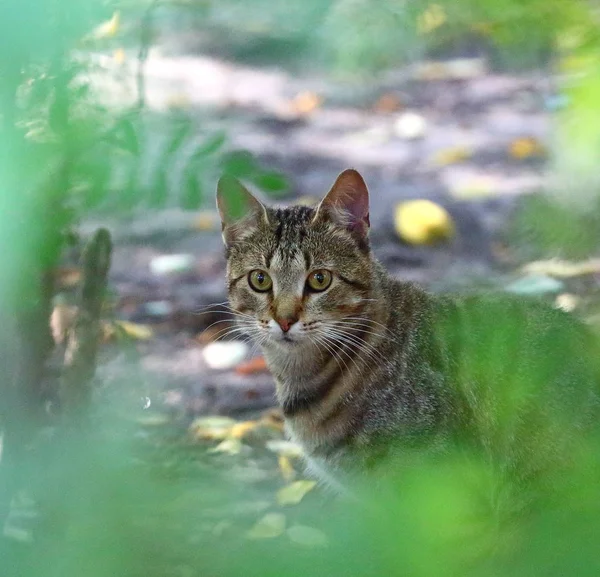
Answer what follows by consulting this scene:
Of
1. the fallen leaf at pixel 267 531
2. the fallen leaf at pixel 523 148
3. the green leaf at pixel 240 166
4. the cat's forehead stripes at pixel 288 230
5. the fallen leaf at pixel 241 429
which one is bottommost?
the fallen leaf at pixel 241 429

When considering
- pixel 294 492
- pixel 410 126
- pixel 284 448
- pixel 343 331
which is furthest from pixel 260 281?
pixel 410 126

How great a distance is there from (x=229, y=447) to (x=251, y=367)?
0.45m

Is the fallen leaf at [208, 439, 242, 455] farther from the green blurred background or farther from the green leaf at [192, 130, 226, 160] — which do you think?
the green leaf at [192, 130, 226, 160]

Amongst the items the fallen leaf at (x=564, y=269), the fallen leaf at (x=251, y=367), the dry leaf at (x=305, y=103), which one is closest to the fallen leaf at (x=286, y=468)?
the fallen leaf at (x=251, y=367)

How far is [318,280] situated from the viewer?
2.13 metres

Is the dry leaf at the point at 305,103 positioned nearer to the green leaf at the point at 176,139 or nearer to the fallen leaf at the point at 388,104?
the fallen leaf at the point at 388,104

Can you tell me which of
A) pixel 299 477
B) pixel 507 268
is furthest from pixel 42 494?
pixel 507 268

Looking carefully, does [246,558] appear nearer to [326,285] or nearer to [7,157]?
[7,157]

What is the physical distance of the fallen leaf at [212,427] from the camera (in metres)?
2.70

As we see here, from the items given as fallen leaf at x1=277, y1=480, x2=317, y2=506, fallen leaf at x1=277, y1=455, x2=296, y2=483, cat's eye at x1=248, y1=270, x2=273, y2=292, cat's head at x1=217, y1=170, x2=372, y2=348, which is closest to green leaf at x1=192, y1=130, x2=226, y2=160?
cat's head at x1=217, y1=170, x2=372, y2=348

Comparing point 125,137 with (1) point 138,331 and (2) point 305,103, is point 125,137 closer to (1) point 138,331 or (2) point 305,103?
(1) point 138,331

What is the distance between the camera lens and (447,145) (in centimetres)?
396

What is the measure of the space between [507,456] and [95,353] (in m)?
1.02

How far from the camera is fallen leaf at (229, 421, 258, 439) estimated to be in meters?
2.77
